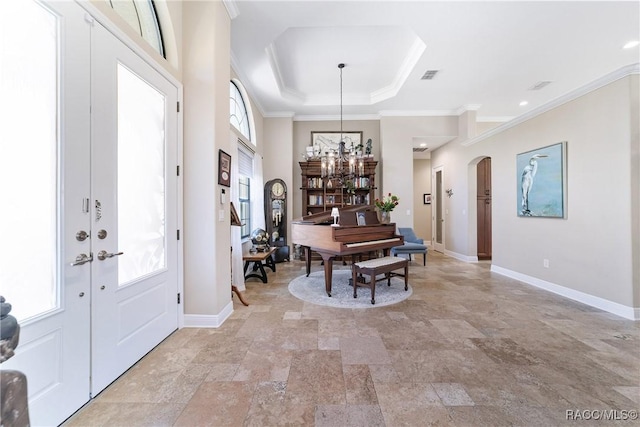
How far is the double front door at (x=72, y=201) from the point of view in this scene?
1.20m

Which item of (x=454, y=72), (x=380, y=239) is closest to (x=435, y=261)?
(x=380, y=239)

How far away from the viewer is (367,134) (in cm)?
606

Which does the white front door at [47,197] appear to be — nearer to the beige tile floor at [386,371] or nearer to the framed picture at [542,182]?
the beige tile floor at [386,371]

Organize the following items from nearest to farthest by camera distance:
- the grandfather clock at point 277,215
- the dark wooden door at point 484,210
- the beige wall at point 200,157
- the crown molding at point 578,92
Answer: the beige wall at point 200,157 < the crown molding at point 578,92 < the grandfather clock at point 277,215 < the dark wooden door at point 484,210

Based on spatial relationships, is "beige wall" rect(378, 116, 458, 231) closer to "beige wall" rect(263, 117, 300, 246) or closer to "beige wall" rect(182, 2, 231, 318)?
"beige wall" rect(263, 117, 300, 246)

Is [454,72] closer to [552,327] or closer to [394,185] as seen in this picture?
[394,185]

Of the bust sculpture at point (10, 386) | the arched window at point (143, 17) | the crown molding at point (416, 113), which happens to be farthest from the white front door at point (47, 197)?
the crown molding at point (416, 113)

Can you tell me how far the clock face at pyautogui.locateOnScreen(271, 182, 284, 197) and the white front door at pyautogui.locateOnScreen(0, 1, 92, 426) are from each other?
4109 mm

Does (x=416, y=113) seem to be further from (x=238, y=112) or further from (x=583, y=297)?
(x=583, y=297)

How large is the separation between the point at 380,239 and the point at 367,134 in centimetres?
334

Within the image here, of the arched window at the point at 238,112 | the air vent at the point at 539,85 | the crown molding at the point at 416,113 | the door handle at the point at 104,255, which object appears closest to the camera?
the door handle at the point at 104,255

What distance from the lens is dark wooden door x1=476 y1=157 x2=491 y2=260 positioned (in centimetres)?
568

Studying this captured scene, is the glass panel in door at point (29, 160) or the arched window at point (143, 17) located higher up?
the arched window at point (143, 17)

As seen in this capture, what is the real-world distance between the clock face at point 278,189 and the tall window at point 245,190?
0.74 meters
